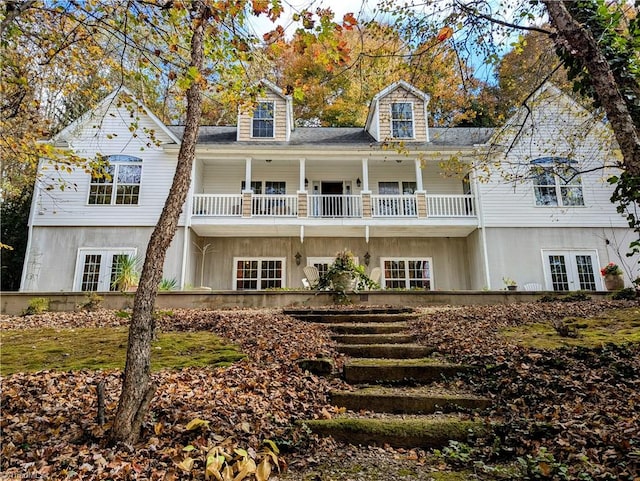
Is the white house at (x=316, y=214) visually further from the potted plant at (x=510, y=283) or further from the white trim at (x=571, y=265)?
the potted plant at (x=510, y=283)

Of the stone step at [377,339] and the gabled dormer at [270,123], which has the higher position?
the gabled dormer at [270,123]

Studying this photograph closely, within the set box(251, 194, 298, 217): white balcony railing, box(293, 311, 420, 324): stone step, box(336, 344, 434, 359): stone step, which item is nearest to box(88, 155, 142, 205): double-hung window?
box(251, 194, 298, 217): white balcony railing

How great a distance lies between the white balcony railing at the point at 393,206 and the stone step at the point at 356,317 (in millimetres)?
6105

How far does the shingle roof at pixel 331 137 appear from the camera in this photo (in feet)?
44.8

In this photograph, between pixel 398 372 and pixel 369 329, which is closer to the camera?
pixel 398 372

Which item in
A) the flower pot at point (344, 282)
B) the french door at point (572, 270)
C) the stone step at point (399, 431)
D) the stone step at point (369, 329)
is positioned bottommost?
the stone step at point (399, 431)

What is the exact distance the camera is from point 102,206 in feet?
41.1

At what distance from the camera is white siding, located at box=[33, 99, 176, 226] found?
40.4 ft

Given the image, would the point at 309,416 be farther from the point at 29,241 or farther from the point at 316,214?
the point at 29,241

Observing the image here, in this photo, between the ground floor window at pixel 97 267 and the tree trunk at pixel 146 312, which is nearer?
the tree trunk at pixel 146 312

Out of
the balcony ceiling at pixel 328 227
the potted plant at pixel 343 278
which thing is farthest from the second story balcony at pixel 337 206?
the potted plant at pixel 343 278

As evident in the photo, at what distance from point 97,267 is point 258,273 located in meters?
5.13

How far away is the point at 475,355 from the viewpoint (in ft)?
14.4

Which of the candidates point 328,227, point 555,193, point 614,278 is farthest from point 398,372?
point 555,193
